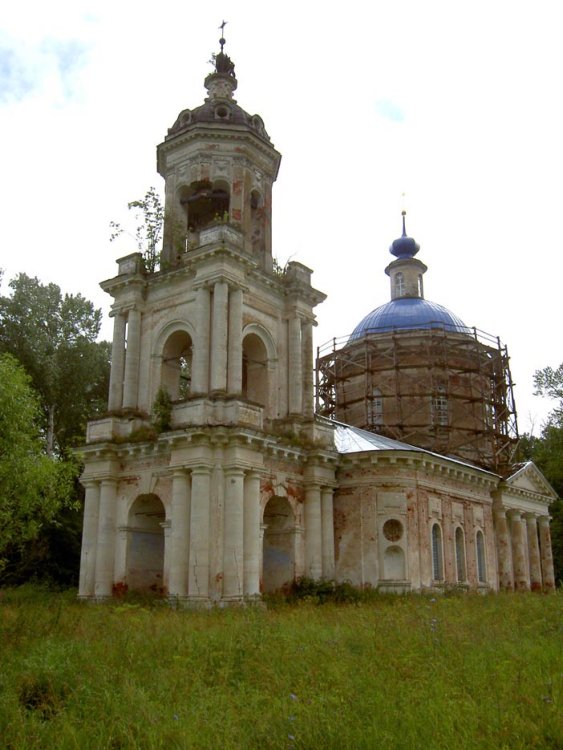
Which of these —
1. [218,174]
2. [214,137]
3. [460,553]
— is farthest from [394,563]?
[214,137]

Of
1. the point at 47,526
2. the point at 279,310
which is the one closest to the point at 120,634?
the point at 279,310

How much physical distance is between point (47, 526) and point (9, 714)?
2078 centimetres

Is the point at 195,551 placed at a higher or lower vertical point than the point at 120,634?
higher

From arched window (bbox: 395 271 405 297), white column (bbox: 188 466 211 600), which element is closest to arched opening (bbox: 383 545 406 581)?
white column (bbox: 188 466 211 600)

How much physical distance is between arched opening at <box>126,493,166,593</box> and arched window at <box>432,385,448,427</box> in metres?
13.2

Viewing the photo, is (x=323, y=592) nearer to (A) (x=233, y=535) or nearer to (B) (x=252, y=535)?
(B) (x=252, y=535)

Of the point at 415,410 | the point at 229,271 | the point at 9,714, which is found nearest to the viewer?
the point at 9,714

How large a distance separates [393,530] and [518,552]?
9284 mm

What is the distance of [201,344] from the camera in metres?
19.4

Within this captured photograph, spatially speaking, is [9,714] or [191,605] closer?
[9,714]

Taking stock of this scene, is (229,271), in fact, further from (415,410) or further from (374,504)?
(415,410)

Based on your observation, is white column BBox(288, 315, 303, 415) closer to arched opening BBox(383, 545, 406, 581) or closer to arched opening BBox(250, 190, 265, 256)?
arched opening BBox(250, 190, 265, 256)

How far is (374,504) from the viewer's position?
21750 millimetres

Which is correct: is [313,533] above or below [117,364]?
below
